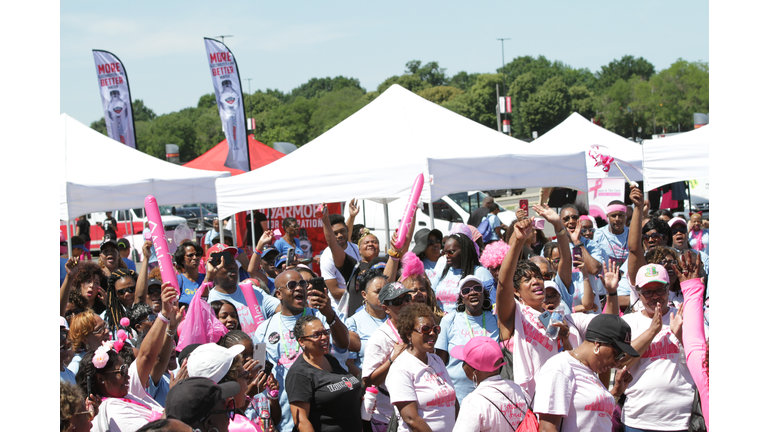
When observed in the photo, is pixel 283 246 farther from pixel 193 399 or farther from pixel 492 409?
pixel 193 399

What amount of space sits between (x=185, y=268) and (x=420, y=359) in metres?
3.28

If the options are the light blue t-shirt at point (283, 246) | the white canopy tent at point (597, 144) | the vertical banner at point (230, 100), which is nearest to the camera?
the light blue t-shirt at point (283, 246)

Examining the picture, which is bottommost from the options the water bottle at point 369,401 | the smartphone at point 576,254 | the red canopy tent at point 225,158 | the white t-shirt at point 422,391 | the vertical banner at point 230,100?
the water bottle at point 369,401

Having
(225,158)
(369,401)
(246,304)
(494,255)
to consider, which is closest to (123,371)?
(369,401)

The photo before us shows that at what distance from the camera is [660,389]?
3.70m

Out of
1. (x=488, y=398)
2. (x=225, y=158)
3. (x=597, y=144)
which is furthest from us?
(x=225, y=158)

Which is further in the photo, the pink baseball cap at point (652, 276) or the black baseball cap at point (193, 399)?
the pink baseball cap at point (652, 276)

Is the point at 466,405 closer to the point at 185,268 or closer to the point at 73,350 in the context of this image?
the point at 73,350

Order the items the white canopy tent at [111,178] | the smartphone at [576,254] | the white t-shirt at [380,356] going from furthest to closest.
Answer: the white canopy tent at [111,178]
the smartphone at [576,254]
the white t-shirt at [380,356]

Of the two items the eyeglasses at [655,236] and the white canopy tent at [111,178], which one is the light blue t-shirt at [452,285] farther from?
the white canopy tent at [111,178]

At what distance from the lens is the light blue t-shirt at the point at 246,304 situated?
4973 millimetres

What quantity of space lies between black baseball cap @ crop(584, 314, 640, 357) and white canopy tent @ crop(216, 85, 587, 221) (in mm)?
3731

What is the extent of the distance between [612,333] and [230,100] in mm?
9762

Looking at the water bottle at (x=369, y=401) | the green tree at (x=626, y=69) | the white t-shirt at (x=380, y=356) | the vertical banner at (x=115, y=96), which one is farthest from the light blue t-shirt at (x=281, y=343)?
the green tree at (x=626, y=69)
